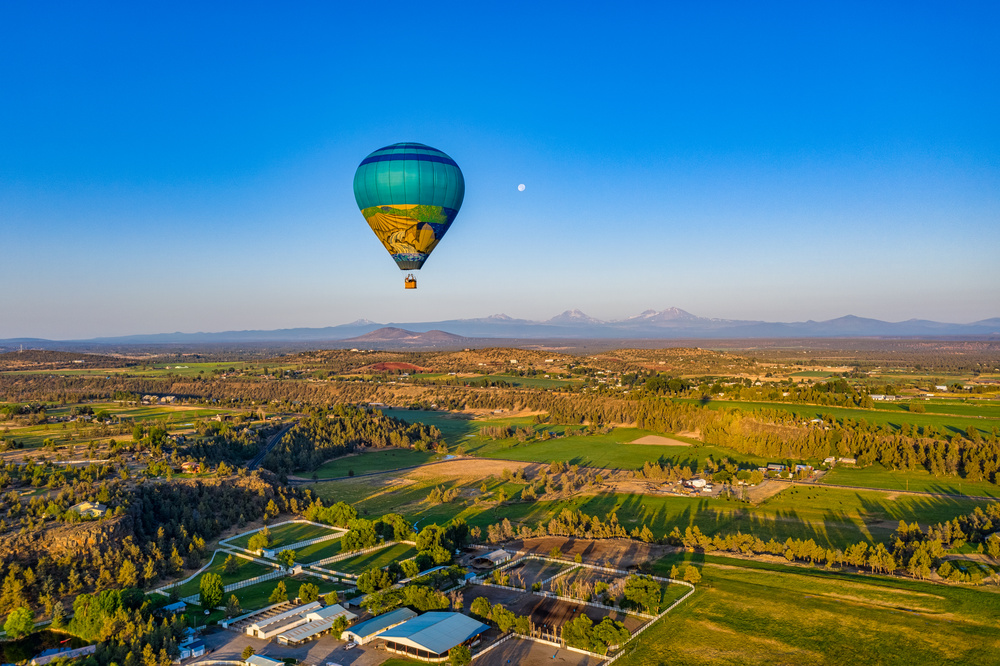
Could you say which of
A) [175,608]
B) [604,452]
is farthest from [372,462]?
[175,608]

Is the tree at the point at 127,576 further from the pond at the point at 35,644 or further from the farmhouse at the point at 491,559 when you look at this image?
the farmhouse at the point at 491,559

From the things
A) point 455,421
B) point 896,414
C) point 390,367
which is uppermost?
point 390,367

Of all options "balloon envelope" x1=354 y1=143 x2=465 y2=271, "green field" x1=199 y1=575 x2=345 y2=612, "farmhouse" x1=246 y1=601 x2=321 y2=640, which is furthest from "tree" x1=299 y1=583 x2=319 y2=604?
"balloon envelope" x1=354 y1=143 x2=465 y2=271

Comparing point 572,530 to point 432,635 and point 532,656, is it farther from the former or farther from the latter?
point 432,635

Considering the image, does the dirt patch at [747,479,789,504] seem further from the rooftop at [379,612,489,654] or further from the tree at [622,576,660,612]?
the rooftop at [379,612,489,654]

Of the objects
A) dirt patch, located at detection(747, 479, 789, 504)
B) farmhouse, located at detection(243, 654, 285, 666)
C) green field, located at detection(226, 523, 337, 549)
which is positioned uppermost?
farmhouse, located at detection(243, 654, 285, 666)

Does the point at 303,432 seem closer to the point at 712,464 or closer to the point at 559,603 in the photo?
the point at 712,464

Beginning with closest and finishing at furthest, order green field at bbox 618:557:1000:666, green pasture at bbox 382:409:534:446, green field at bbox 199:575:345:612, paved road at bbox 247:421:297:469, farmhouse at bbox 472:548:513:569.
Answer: green field at bbox 618:557:1000:666
green field at bbox 199:575:345:612
farmhouse at bbox 472:548:513:569
paved road at bbox 247:421:297:469
green pasture at bbox 382:409:534:446
